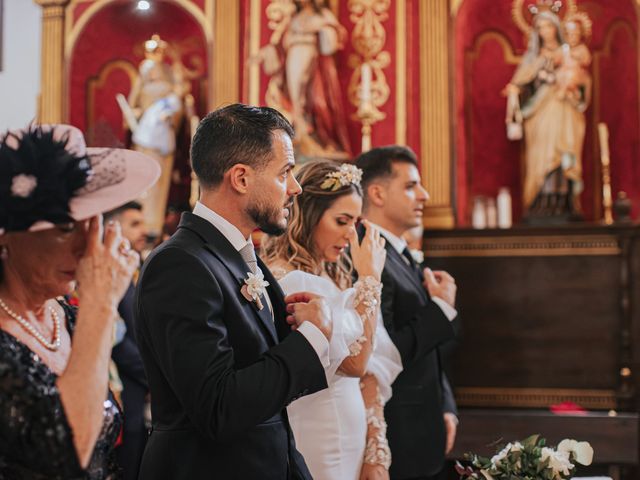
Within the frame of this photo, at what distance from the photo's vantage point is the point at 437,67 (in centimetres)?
733

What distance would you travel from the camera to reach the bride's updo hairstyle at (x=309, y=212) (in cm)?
292

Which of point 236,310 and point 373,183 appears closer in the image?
point 236,310

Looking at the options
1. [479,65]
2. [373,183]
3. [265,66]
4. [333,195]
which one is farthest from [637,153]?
[333,195]

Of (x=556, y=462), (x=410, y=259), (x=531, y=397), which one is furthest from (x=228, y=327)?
(x=531, y=397)

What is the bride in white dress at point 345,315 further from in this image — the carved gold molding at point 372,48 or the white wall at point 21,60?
the white wall at point 21,60

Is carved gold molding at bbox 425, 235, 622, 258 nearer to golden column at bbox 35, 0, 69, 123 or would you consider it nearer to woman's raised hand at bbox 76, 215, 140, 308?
golden column at bbox 35, 0, 69, 123

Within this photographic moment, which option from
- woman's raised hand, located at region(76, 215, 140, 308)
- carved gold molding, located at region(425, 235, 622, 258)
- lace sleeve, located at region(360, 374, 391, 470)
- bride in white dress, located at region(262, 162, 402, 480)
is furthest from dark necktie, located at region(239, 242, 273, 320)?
carved gold molding, located at region(425, 235, 622, 258)

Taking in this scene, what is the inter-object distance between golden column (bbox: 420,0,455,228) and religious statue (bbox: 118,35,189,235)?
2.03m

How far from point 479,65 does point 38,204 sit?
6515mm

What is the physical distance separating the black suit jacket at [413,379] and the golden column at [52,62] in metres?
5.44

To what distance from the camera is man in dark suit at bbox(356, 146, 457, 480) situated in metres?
3.29

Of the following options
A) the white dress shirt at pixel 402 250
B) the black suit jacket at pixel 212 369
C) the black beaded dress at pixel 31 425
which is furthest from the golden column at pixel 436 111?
the black beaded dress at pixel 31 425

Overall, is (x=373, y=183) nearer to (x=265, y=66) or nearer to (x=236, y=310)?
(x=236, y=310)

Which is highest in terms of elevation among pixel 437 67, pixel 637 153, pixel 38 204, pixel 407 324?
pixel 437 67
